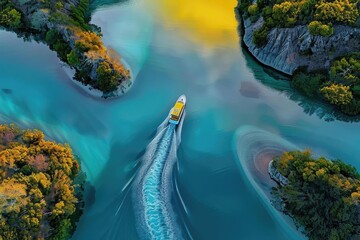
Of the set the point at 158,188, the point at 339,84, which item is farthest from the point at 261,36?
the point at 158,188

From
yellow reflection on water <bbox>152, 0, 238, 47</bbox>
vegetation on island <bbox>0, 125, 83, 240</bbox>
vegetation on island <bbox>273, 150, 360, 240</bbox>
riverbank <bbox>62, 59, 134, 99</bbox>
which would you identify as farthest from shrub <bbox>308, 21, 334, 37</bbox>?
vegetation on island <bbox>0, 125, 83, 240</bbox>

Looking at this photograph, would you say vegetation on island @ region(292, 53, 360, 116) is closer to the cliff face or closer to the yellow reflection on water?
the cliff face

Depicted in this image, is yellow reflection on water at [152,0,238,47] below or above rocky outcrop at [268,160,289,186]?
above

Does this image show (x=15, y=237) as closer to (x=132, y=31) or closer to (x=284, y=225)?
(x=284, y=225)

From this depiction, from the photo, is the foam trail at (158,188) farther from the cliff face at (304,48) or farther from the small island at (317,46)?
the small island at (317,46)

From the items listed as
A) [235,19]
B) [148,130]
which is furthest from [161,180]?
[235,19]
